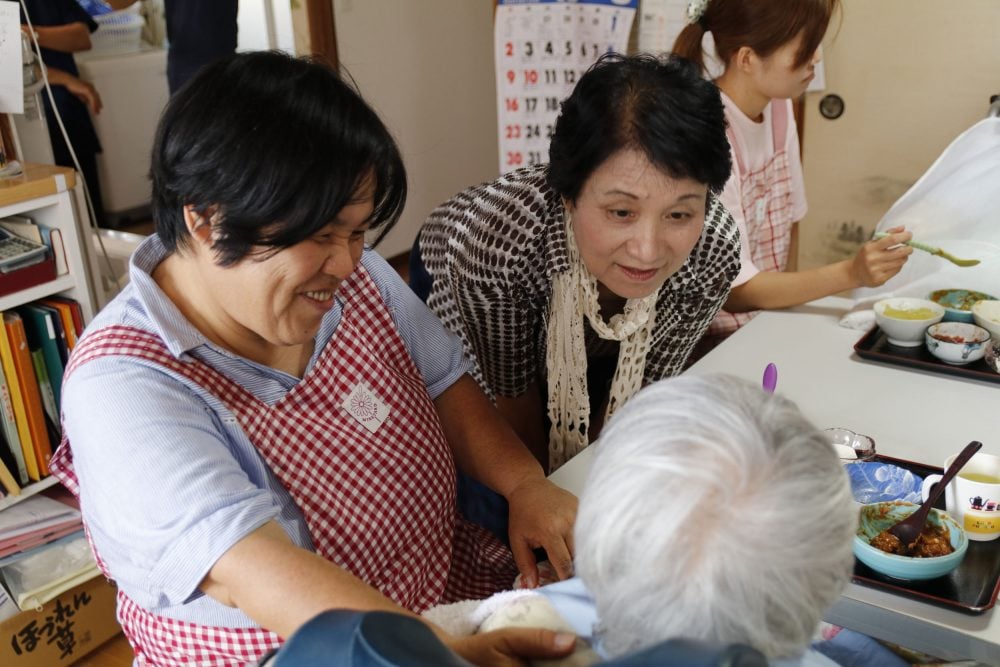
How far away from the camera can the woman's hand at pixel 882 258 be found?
1826 millimetres

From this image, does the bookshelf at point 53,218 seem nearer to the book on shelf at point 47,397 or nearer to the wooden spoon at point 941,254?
the book on shelf at point 47,397

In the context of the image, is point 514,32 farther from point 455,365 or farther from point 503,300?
point 455,365

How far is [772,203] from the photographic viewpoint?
233 centimetres

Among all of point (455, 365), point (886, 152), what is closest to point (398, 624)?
point (455, 365)

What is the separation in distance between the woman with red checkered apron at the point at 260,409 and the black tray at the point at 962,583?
39 cm

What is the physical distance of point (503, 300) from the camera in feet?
5.24

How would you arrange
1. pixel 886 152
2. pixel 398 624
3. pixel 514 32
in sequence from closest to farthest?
pixel 398 624
pixel 886 152
pixel 514 32

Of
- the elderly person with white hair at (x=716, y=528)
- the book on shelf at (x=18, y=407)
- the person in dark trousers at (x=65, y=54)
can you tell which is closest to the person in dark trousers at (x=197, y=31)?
the person in dark trousers at (x=65, y=54)

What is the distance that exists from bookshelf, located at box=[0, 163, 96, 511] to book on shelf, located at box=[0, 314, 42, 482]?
40 millimetres

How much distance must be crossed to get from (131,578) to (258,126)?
481 mm

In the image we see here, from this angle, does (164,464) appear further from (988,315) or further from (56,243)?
(988,315)

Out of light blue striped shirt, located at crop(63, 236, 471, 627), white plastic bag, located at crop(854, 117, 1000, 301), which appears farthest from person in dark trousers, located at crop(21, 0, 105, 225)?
white plastic bag, located at crop(854, 117, 1000, 301)

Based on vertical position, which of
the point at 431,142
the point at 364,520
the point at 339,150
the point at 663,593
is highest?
the point at 339,150

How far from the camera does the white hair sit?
592 millimetres
